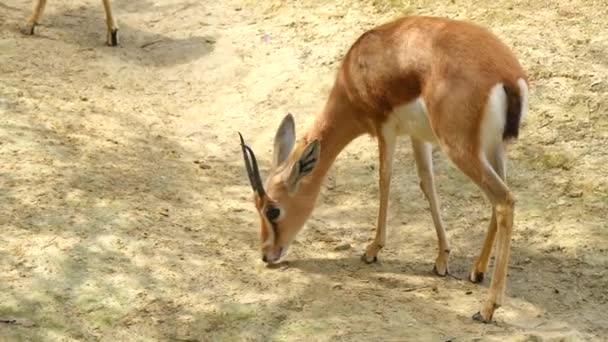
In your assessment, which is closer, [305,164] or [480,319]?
[480,319]

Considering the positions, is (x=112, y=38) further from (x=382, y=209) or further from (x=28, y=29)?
(x=382, y=209)

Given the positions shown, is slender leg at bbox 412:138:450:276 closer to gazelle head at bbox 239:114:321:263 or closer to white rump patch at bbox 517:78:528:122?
gazelle head at bbox 239:114:321:263

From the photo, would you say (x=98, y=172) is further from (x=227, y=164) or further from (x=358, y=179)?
(x=358, y=179)

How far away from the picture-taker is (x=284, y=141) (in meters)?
7.05

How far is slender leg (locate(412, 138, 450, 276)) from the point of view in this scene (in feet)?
21.9

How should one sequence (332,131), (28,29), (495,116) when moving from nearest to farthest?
1. (495,116)
2. (332,131)
3. (28,29)

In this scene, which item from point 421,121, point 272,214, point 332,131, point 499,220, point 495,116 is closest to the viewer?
point 495,116

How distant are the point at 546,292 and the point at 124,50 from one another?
5787 millimetres

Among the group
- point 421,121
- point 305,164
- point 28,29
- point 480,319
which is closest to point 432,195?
point 421,121

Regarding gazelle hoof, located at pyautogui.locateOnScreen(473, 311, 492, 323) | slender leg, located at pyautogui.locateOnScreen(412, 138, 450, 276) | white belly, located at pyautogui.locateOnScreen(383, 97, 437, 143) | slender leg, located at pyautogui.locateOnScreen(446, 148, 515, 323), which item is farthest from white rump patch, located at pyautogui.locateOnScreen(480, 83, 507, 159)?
slender leg, located at pyautogui.locateOnScreen(412, 138, 450, 276)

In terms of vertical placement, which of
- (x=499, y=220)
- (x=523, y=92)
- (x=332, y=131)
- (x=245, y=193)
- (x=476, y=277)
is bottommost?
(x=245, y=193)

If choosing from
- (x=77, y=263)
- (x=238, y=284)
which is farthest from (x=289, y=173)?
(x=77, y=263)

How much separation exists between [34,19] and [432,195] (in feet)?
17.9

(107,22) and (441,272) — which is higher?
(441,272)
